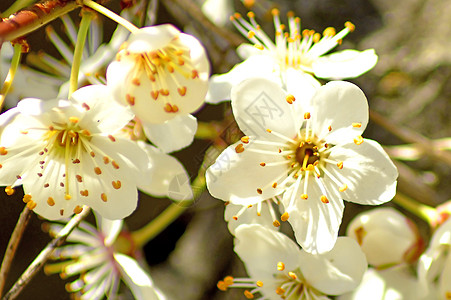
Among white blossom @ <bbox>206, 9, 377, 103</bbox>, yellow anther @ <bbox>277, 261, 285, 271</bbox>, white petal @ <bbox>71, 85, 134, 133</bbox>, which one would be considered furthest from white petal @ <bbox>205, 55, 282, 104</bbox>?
yellow anther @ <bbox>277, 261, 285, 271</bbox>

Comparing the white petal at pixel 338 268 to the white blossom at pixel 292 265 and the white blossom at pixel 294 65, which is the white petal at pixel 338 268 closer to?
the white blossom at pixel 292 265

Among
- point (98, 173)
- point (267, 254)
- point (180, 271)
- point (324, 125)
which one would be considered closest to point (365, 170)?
point (324, 125)

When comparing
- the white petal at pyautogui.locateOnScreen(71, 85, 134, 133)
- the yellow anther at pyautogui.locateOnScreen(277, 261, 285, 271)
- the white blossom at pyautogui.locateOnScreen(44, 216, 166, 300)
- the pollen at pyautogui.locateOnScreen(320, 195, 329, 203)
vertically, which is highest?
the white petal at pyautogui.locateOnScreen(71, 85, 134, 133)

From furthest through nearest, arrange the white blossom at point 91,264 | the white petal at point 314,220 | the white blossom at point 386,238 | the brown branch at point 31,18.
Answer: the white blossom at point 91,264
the white blossom at point 386,238
the white petal at point 314,220
the brown branch at point 31,18

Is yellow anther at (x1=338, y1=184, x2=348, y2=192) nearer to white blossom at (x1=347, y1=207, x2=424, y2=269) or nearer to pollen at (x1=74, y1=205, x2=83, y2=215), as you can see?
white blossom at (x1=347, y1=207, x2=424, y2=269)

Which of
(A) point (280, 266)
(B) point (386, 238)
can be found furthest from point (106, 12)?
(B) point (386, 238)

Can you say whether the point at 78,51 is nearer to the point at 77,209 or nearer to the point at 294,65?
the point at 77,209

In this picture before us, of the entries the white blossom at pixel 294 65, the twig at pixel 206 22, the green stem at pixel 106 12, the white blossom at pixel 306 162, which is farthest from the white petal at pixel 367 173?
the twig at pixel 206 22
